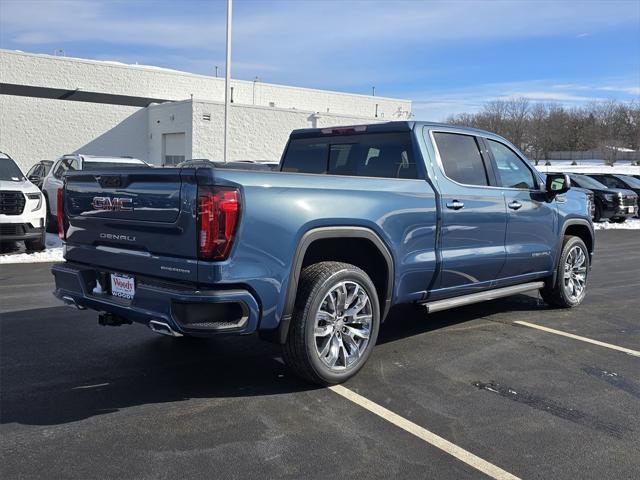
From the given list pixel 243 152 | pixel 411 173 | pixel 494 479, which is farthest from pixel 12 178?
pixel 243 152

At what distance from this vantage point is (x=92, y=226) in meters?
4.51

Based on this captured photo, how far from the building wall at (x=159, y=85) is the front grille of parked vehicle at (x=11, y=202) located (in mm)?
25507

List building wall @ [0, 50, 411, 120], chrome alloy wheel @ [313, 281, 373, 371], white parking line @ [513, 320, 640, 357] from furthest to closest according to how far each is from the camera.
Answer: building wall @ [0, 50, 411, 120], white parking line @ [513, 320, 640, 357], chrome alloy wheel @ [313, 281, 373, 371]

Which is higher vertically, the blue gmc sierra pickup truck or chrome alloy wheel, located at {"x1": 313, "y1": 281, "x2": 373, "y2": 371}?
the blue gmc sierra pickup truck

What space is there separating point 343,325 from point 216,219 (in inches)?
54.1

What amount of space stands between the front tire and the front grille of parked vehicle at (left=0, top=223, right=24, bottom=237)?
8069mm

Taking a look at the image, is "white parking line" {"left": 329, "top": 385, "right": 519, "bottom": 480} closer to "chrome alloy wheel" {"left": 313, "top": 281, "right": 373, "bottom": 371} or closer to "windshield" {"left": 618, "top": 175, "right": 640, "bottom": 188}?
"chrome alloy wheel" {"left": 313, "top": 281, "right": 373, "bottom": 371}

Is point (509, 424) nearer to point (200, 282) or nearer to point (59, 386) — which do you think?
point (200, 282)

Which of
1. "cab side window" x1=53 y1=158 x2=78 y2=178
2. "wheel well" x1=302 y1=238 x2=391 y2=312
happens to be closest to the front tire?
"wheel well" x1=302 y1=238 x2=391 y2=312

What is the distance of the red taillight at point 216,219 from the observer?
3717mm

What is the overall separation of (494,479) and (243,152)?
100 ft

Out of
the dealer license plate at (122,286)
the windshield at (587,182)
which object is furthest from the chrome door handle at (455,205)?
the windshield at (587,182)

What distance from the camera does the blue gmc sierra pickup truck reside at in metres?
3.80

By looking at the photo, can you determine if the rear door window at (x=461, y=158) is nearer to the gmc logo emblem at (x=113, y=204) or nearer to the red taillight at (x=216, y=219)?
the red taillight at (x=216, y=219)
